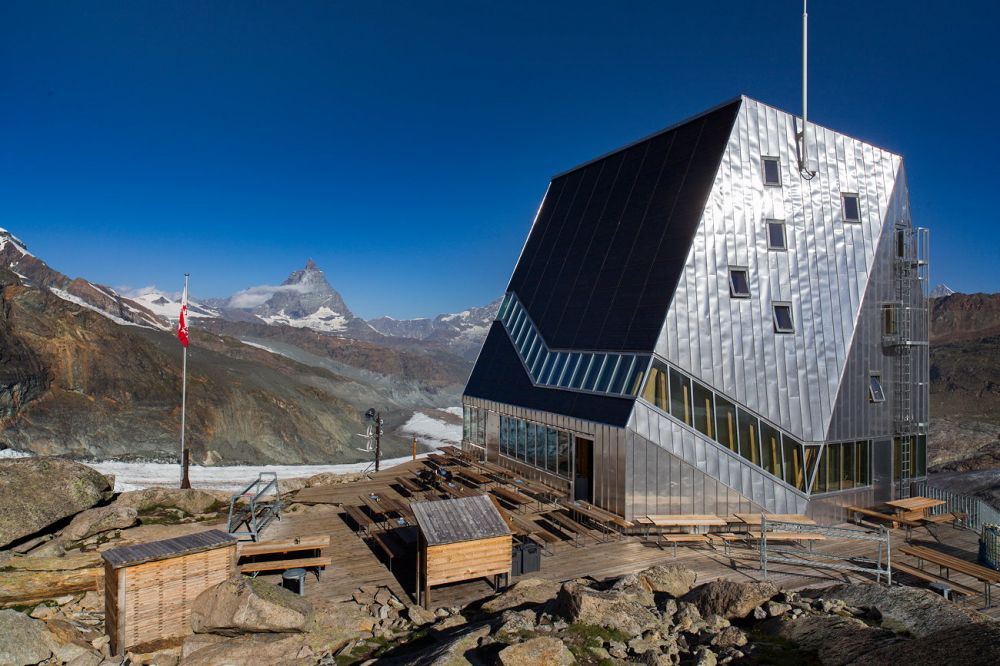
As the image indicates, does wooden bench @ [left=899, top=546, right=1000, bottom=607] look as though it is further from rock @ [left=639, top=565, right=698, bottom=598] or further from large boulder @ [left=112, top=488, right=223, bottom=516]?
large boulder @ [left=112, top=488, right=223, bottom=516]

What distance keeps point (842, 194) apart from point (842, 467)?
10.5 metres

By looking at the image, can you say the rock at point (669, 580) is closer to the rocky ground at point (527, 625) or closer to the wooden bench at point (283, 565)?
the rocky ground at point (527, 625)

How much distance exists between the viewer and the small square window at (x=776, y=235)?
23109 mm

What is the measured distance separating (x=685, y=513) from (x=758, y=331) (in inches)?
280

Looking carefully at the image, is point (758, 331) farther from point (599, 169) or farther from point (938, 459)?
point (938, 459)

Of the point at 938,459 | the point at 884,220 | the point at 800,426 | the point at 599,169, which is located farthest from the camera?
the point at 938,459

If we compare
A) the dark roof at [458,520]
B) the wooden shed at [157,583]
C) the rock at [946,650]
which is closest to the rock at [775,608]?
the rock at [946,650]

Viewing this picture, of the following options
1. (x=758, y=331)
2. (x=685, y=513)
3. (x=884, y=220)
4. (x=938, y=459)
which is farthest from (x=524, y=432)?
(x=938, y=459)

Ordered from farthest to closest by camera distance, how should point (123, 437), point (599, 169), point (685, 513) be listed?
point (123, 437)
point (599, 169)
point (685, 513)

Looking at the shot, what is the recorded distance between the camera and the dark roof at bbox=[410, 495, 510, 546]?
14.4 meters

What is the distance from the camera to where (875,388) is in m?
23.9

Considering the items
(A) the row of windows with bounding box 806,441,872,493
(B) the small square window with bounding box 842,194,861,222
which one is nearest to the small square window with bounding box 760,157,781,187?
(B) the small square window with bounding box 842,194,861,222

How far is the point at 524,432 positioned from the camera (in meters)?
27.4

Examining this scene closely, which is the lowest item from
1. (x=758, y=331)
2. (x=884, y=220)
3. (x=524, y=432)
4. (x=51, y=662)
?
(x=51, y=662)
